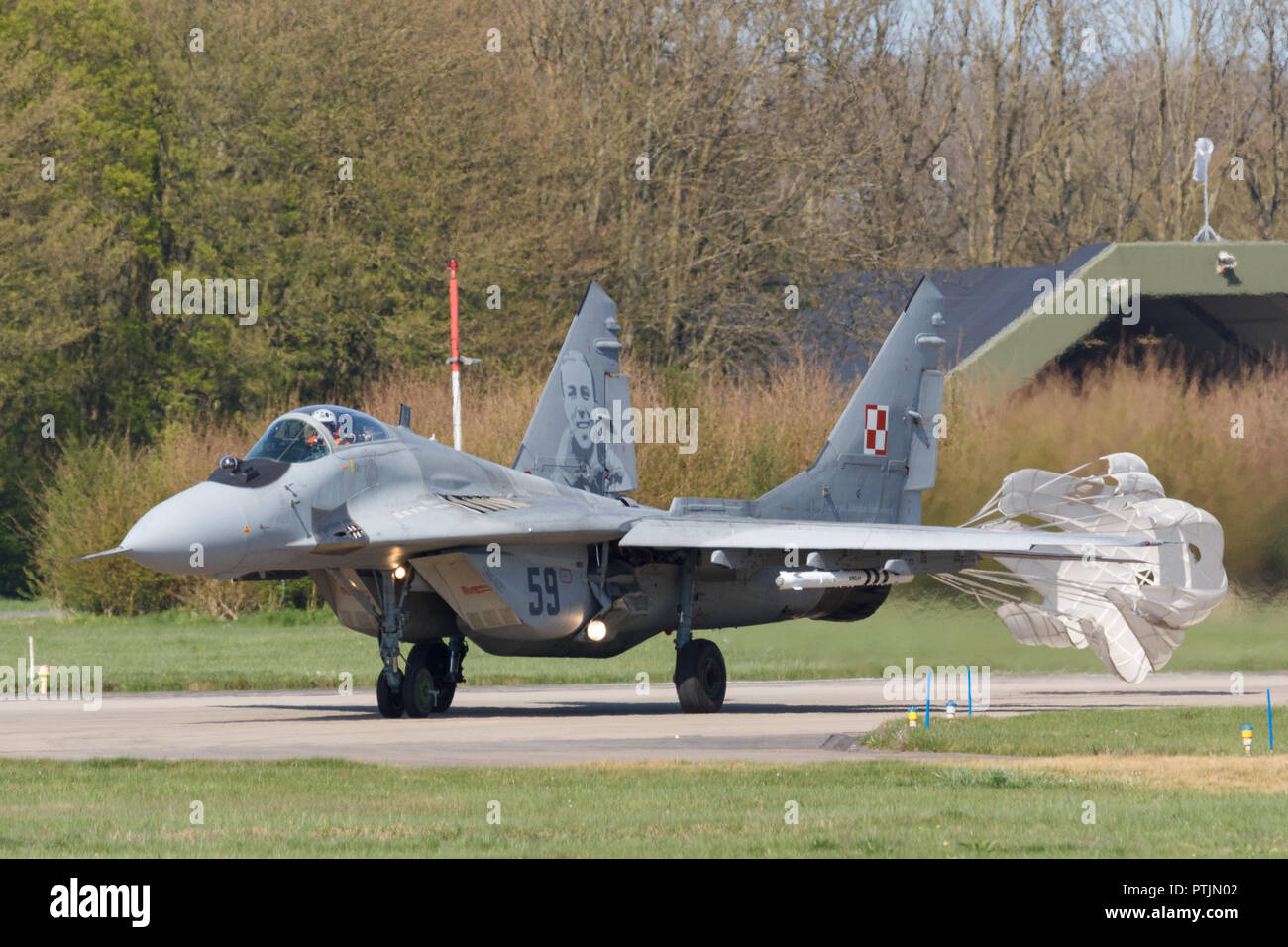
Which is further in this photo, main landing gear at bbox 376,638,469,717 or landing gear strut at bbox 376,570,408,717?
main landing gear at bbox 376,638,469,717

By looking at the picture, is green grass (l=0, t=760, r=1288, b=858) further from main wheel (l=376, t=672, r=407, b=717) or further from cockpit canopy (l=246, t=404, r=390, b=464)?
main wheel (l=376, t=672, r=407, b=717)

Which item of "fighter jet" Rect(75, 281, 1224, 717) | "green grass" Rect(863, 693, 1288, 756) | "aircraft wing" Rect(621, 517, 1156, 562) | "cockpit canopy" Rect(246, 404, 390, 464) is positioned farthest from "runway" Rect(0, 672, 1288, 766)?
"cockpit canopy" Rect(246, 404, 390, 464)

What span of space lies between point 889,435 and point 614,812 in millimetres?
13111

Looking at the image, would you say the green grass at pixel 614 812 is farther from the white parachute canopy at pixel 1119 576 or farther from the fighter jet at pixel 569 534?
the white parachute canopy at pixel 1119 576

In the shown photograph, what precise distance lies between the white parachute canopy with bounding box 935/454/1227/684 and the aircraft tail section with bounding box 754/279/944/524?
143 cm

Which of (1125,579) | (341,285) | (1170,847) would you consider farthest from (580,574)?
(341,285)

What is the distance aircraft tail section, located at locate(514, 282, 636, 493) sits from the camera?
79.4 feet

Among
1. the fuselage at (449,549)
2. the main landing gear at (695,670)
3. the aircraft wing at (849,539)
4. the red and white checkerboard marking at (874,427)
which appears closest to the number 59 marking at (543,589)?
the fuselage at (449,549)

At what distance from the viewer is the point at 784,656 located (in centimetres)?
2936

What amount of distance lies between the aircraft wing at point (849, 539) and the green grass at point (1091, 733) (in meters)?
1.83

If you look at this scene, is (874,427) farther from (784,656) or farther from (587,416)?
(784,656)

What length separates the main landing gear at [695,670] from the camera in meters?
22.0

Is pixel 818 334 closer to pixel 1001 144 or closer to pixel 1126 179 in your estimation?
pixel 1001 144

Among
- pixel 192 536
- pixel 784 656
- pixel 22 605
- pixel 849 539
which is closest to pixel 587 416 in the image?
pixel 849 539
